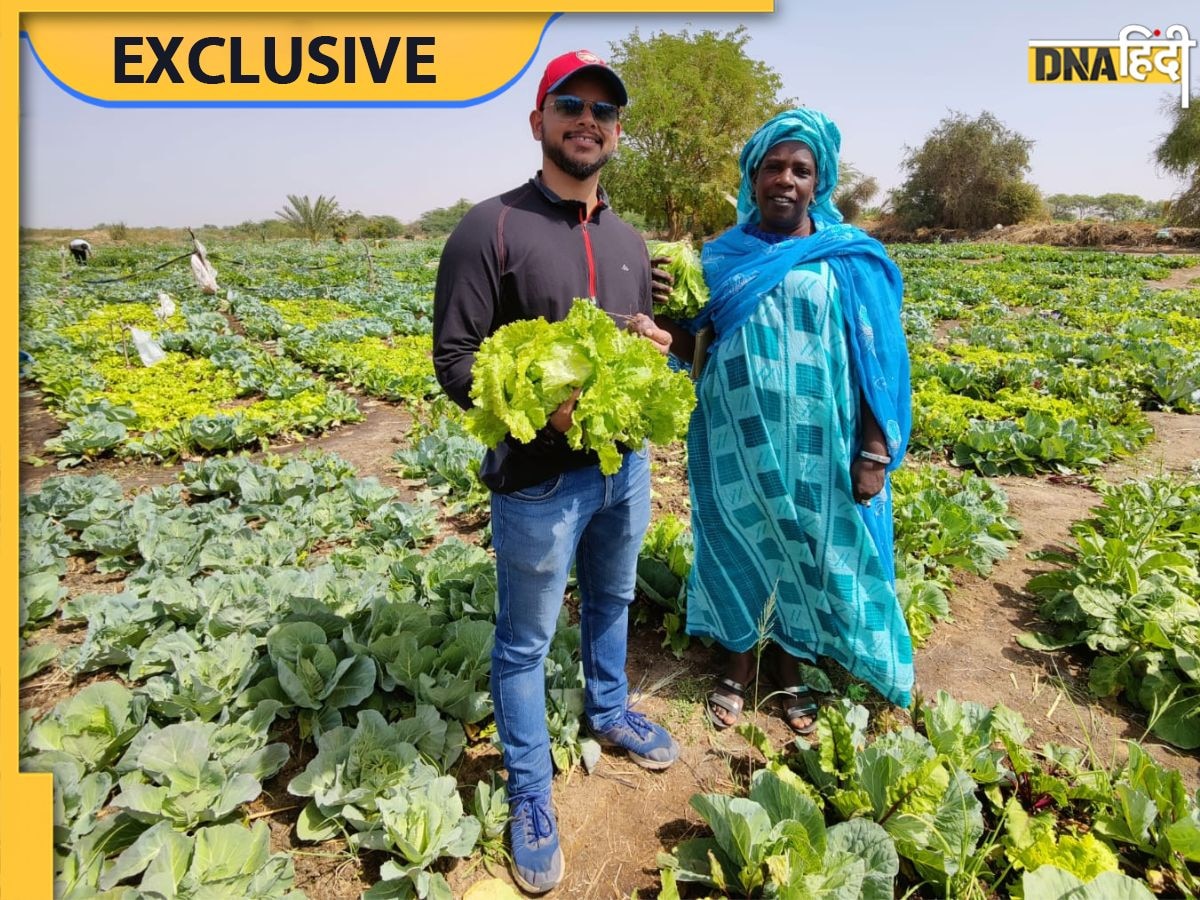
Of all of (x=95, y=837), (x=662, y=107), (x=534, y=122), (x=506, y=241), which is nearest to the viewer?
(x=506, y=241)

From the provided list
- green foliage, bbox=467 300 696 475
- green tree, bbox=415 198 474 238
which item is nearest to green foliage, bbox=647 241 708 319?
green foliage, bbox=467 300 696 475

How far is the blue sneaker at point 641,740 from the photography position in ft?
8.75

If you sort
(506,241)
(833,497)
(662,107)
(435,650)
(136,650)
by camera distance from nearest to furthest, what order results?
(506,241) < (833,497) < (435,650) < (136,650) < (662,107)

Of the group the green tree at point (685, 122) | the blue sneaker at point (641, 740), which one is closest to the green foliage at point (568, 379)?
the blue sneaker at point (641, 740)

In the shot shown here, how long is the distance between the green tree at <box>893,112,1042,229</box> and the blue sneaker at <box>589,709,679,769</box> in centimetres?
5813

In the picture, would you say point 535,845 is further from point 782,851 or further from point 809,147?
point 809,147

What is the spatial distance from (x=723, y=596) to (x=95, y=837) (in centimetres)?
258

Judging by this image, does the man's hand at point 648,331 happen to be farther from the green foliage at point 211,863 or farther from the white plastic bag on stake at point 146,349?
the white plastic bag on stake at point 146,349

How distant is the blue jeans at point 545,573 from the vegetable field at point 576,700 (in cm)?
35

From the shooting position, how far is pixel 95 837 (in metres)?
2.14

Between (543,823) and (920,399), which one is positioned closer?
(543,823)

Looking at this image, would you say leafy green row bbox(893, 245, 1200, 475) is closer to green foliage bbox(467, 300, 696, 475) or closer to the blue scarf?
the blue scarf

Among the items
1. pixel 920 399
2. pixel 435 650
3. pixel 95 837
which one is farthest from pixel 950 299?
pixel 95 837

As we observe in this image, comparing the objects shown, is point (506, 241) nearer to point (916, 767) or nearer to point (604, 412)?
point (604, 412)
